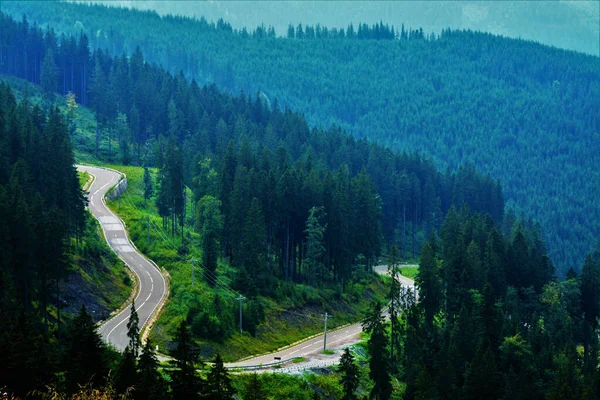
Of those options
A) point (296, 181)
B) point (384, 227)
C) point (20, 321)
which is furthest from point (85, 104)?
point (20, 321)

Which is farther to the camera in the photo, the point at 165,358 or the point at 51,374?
the point at 165,358

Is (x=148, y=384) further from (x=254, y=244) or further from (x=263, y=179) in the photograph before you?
(x=263, y=179)

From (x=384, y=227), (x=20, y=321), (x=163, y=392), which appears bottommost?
(x=384, y=227)

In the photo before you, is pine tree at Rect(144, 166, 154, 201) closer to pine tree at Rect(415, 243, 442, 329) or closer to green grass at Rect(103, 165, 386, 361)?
green grass at Rect(103, 165, 386, 361)

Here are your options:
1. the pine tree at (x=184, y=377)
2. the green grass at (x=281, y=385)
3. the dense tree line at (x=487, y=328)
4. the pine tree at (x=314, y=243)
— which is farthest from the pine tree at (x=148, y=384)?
the pine tree at (x=314, y=243)

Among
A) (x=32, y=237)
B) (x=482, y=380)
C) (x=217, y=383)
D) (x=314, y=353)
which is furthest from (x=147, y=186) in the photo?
(x=217, y=383)

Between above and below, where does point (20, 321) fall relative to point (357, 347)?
above

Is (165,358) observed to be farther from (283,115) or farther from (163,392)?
(283,115)

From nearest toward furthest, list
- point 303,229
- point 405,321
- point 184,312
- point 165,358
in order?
point 165,358, point 184,312, point 405,321, point 303,229

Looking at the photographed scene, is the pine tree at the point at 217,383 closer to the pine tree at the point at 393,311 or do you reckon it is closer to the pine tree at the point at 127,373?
the pine tree at the point at 127,373
